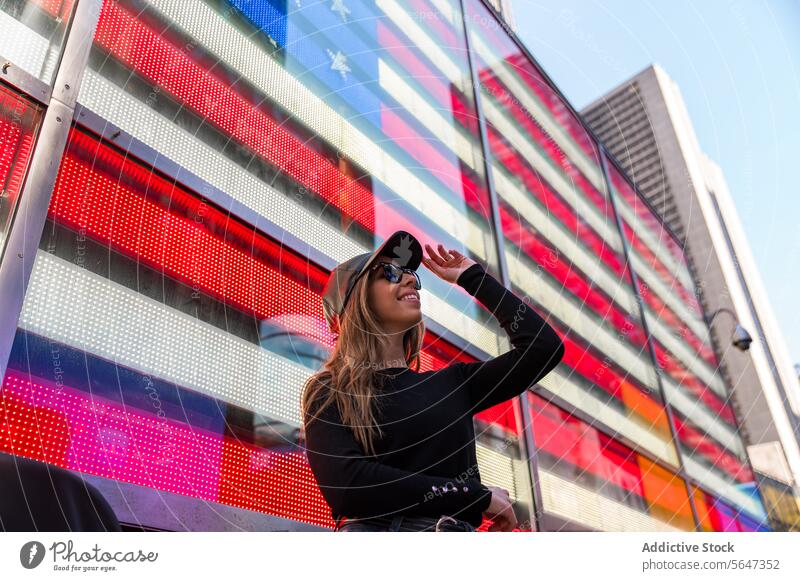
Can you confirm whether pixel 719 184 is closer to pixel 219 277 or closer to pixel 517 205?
pixel 517 205

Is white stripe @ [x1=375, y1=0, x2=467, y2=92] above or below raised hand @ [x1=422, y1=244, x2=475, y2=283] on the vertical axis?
above

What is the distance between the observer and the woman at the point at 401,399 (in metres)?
1.24

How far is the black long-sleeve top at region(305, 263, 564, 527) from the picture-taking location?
4.05 ft

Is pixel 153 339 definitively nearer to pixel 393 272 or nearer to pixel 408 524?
pixel 393 272

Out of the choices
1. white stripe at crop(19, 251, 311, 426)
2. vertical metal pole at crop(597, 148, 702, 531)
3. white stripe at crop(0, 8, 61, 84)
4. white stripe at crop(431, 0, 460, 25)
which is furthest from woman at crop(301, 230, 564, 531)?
vertical metal pole at crop(597, 148, 702, 531)

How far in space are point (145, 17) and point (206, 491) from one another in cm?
150

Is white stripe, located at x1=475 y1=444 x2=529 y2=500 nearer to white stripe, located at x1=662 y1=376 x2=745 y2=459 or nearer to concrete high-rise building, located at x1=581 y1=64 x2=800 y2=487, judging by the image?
concrete high-rise building, located at x1=581 y1=64 x2=800 y2=487

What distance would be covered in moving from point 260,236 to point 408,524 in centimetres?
120

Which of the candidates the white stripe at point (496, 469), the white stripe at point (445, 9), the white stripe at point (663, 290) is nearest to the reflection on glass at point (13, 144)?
the white stripe at point (496, 469)

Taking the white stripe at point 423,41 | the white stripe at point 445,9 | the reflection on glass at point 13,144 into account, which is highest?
the white stripe at point 445,9

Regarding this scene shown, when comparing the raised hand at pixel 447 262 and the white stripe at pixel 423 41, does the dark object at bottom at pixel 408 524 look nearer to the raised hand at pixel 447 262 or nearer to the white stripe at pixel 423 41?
the raised hand at pixel 447 262

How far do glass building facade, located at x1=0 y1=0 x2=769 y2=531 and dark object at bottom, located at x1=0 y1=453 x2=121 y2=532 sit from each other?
1.43 feet

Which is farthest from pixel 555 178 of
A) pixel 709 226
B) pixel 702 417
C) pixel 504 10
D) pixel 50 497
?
pixel 50 497

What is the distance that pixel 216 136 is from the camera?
2086mm
